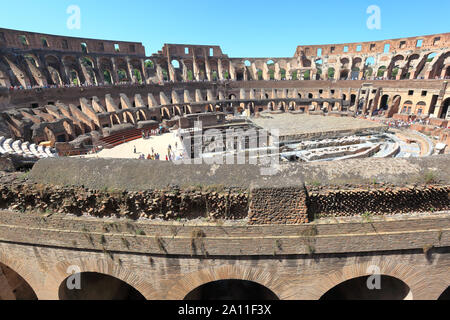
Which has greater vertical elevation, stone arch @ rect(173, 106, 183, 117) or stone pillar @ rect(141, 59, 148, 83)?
stone pillar @ rect(141, 59, 148, 83)

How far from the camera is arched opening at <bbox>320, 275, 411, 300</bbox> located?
245 inches

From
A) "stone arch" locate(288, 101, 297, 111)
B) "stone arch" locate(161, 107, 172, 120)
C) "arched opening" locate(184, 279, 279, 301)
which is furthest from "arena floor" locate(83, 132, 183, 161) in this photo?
"stone arch" locate(288, 101, 297, 111)

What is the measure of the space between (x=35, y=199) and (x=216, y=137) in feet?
42.7

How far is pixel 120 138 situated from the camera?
21.1 m

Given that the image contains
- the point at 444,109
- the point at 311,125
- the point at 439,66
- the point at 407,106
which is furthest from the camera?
the point at 439,66

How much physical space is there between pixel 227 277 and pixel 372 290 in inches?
180

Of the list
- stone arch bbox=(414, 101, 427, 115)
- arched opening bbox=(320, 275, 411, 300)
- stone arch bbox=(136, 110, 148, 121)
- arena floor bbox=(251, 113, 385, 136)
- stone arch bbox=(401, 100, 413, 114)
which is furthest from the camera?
stone arch bbox=(401, 100, 413, 114)

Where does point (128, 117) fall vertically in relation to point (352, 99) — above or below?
below

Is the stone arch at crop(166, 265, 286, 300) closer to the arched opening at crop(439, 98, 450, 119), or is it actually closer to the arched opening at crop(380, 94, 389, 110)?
the arched opening at crop(439, 98, 450, 119)

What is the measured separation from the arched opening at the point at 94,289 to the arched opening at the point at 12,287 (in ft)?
8.63

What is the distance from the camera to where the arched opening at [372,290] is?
6215mm

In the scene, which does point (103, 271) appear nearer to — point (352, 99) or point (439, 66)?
point (352, 99)

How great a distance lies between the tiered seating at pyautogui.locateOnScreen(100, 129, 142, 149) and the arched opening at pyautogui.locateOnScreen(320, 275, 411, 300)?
1891 cm

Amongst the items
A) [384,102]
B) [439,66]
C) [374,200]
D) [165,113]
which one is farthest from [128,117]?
[439,66]
